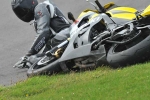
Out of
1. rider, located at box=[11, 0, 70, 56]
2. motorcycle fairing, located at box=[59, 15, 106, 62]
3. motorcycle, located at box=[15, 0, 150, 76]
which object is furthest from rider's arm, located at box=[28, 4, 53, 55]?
motorcycle fairing, located at box=[59, 15, 106, 62]

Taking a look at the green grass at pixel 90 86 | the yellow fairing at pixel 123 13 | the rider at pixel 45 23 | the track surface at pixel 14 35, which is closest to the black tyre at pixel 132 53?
the green grass at pixel 90 86

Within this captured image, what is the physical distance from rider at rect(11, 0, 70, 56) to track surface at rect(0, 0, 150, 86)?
715mm

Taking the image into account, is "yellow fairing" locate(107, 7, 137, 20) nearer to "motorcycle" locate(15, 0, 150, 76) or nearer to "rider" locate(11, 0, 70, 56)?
"motorcycle" locate(15, 0, 150, 76)

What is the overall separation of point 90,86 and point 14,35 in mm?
7685

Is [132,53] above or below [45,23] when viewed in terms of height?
below

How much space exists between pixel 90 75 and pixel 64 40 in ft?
5.71

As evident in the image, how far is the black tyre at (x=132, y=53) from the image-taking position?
25.6 feet

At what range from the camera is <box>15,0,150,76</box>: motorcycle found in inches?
313

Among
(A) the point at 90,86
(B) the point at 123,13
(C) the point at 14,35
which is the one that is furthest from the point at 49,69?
(C) the point at 14,35

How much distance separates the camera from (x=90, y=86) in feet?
23.2

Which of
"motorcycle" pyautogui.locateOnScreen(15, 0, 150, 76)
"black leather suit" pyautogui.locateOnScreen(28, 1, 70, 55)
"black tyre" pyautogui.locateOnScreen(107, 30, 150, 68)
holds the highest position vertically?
"black leather suit" pyautogui.locateOnScreen(28, 1, 70, 55)

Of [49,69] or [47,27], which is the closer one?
[49,69]

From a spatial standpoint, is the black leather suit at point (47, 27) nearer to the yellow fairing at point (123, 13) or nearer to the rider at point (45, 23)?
the rider at point (45, 23)

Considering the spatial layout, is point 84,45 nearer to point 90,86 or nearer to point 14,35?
point 90,86
